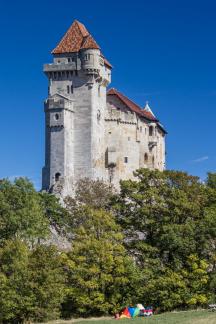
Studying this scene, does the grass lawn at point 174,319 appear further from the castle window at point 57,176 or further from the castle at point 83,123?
the castle window at point 57,176

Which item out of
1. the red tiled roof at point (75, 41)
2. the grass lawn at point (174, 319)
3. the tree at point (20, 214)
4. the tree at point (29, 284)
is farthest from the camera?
the red tiled roof at point (75, 41)

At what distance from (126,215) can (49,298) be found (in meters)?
10.8

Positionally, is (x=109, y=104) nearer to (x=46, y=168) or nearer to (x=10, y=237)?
(x=46, y=168)

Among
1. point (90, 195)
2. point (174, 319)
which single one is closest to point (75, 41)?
point (90, 195)

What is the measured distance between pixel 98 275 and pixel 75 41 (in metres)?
58.6

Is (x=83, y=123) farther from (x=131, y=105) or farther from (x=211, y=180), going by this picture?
(x=211, y=180)

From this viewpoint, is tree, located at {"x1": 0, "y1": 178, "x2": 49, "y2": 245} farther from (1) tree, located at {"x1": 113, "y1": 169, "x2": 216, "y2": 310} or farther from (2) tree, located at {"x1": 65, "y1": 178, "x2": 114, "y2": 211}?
(2) tree, located at {"x1": 65, "y1": 178, "x2": 114, "y2": 211}

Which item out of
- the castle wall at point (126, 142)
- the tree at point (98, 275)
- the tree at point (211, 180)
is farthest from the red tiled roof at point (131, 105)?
the tree at point (98, 275)

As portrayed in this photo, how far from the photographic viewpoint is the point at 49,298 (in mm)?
55562

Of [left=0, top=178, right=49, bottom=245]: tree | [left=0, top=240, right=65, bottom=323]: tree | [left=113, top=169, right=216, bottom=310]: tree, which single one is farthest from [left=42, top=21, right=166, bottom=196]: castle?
[left=0, top=240, right=65, bottom=323]: tree

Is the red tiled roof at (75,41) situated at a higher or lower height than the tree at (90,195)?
higher

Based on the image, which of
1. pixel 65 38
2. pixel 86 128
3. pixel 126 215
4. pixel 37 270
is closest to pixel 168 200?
pixel 126 215

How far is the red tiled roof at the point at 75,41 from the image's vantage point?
109m

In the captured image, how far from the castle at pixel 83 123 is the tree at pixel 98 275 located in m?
42.4
